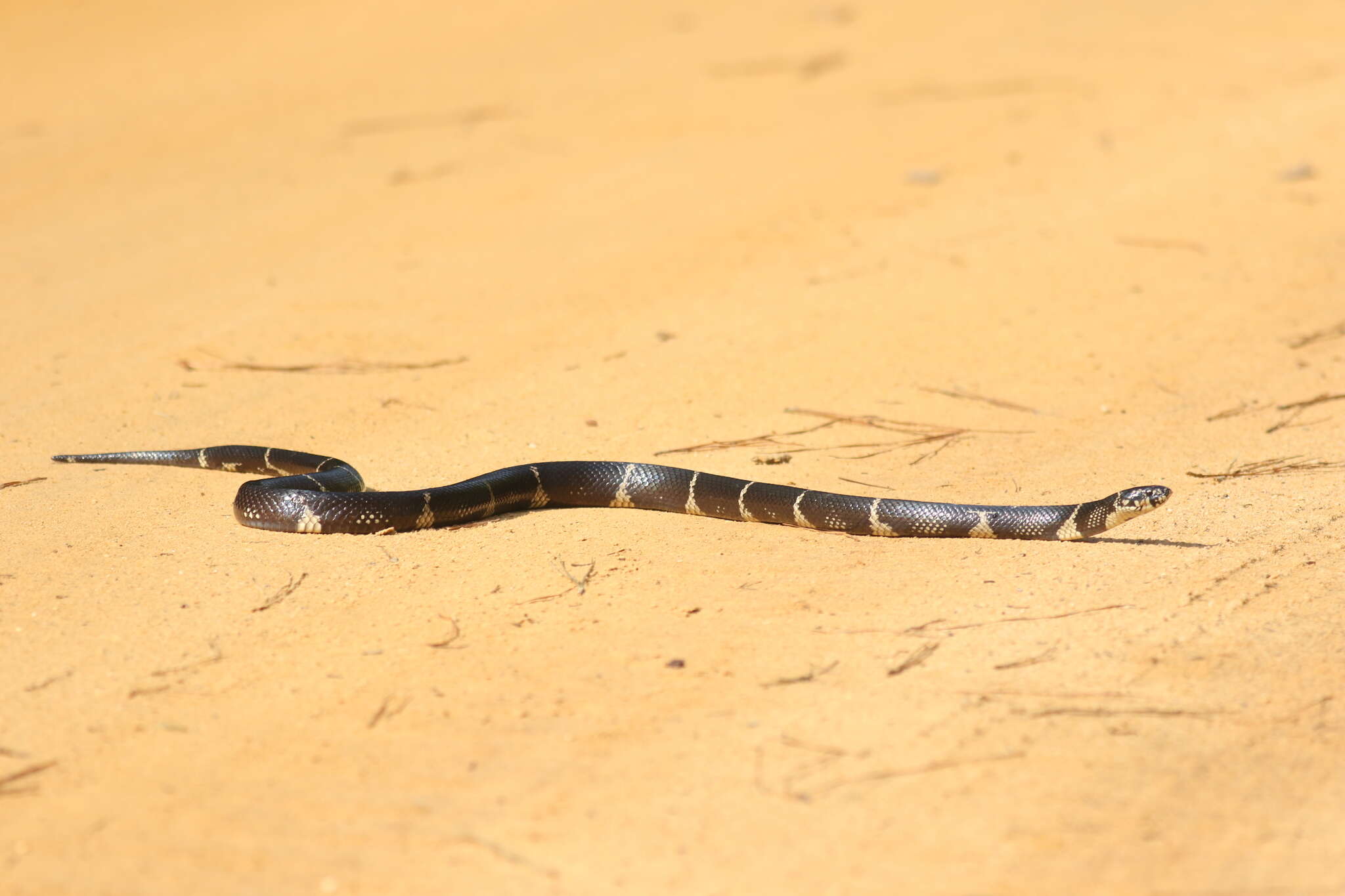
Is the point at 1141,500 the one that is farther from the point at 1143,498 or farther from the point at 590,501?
the point at 590,501

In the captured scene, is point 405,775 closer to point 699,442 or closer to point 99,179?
point 699,442

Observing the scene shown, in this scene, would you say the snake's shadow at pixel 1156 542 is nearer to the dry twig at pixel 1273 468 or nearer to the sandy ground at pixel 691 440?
the sandy ground at pixel 691 440

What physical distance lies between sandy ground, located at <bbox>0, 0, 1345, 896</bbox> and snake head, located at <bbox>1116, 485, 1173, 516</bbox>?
17cm

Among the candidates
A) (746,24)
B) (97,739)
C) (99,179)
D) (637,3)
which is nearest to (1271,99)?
(746,24)

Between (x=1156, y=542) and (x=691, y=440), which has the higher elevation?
(x=691, y=440)

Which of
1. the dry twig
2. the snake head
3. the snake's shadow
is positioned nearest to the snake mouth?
the snake head

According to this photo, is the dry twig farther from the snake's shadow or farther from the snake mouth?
the snake's shadow

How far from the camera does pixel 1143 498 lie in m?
6.64

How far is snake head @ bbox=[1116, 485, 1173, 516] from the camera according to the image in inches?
262

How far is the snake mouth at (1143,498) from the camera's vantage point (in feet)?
21.8

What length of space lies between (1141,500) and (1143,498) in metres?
0.01

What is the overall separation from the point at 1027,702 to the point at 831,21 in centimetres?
1530

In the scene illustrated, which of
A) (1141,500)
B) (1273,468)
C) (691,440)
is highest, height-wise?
(691,440)

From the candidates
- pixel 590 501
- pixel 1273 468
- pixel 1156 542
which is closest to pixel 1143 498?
pixel 1156 542
